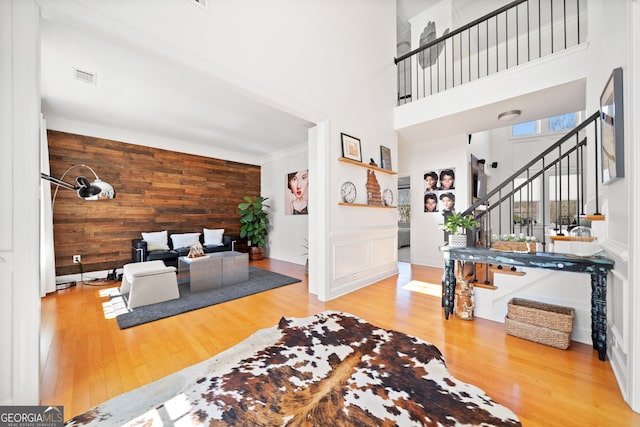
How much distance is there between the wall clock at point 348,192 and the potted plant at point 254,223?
3.40 meters

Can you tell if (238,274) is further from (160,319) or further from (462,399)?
(462,399)

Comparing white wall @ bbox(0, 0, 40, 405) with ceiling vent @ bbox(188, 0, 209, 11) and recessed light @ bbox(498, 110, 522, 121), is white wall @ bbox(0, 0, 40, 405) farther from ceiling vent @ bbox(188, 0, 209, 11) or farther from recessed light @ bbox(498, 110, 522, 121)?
recessed light @ bbox(498, 110, 522, 121)

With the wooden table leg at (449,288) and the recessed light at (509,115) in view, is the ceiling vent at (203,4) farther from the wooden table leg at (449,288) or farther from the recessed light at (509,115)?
the recessed light at (509,115)

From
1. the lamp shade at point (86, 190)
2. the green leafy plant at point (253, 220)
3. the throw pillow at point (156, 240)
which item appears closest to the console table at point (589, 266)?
the lamp shade at point (86, 190)

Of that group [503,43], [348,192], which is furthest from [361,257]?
[503,43]

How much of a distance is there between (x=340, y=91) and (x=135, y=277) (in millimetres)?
3776

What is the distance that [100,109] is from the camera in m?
3.87

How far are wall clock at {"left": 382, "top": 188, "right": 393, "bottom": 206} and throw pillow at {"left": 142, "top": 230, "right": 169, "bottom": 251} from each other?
449cm

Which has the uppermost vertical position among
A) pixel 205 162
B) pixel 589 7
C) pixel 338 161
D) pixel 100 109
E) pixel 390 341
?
→ pixel 589 7

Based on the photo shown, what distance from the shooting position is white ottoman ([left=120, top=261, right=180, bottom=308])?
299 centimetres

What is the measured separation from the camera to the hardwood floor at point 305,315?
59.7 inches

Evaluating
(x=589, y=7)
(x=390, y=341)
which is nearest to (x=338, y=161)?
(x=390, y=341)

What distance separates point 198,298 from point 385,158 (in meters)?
3.79

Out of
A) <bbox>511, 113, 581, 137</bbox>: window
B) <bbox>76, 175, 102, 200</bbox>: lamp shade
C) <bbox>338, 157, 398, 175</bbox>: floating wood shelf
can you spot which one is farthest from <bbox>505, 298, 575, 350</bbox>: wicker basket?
<bbox>511, 113, 581, 137</bbox>: window
